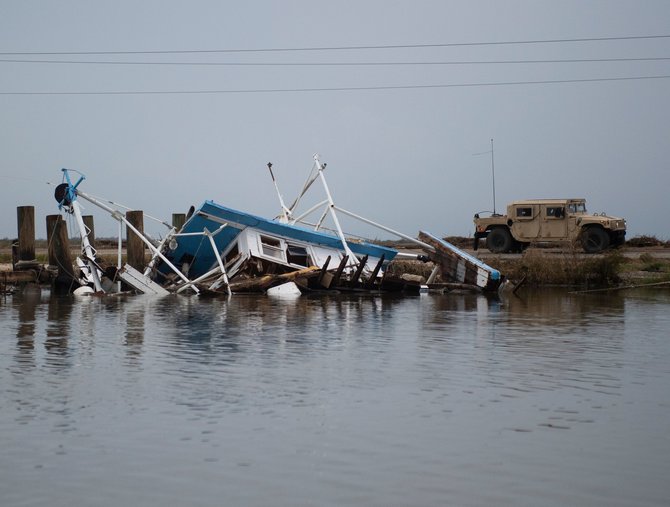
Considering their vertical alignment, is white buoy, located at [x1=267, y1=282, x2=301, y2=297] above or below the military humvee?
below

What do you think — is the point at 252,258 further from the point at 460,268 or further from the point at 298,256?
the point at 460,268

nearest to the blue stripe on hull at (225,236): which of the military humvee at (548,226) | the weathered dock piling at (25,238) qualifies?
the weathered dock piling at (25,238)

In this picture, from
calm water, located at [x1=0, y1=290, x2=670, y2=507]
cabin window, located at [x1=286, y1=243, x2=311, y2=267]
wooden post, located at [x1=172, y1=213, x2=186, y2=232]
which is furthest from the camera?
wooden post, located at [x1=172, y1=213, x2=186, y2=232]

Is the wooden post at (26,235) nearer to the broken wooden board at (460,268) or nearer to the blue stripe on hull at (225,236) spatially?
the blue stripe on hull at (225,236)

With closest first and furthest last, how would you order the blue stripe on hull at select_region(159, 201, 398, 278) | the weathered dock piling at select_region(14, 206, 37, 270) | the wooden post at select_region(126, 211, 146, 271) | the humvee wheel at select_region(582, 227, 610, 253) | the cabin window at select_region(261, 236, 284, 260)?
1. the blue stripe on hull at select_region(159, 201, 398, 278)
2. the weathered dock piling at select_region(14, 206, 37, 270)
3. the cabin window at select_region(261, 236, 284, 260)
4. the wooden post at select_region(126, 211, 146, 271)
5. the humvee wheel at select_region(582, 227, 610, 253)

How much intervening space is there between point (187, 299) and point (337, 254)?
16.7 ft

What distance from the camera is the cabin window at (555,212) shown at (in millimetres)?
41688

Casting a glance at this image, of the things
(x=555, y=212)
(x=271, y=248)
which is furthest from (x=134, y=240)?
(x=555, y=212)

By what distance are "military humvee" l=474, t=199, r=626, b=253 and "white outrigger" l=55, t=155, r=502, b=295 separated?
1015 centimetres

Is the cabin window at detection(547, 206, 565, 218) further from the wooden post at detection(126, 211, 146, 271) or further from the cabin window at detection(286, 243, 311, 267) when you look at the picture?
the wooden post at detection(126, 211, 146, 271)

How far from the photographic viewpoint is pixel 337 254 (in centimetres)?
3219

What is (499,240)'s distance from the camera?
4294 cm

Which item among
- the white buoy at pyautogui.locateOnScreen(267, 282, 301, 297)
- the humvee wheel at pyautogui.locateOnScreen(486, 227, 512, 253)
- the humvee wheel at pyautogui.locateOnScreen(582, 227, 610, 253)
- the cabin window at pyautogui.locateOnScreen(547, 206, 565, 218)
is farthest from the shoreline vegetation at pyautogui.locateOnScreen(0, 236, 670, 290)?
the white buoy at pyautogui.locateOnScreen(267, 282, 301, 297)

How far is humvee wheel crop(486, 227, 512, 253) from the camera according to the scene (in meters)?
42.8
